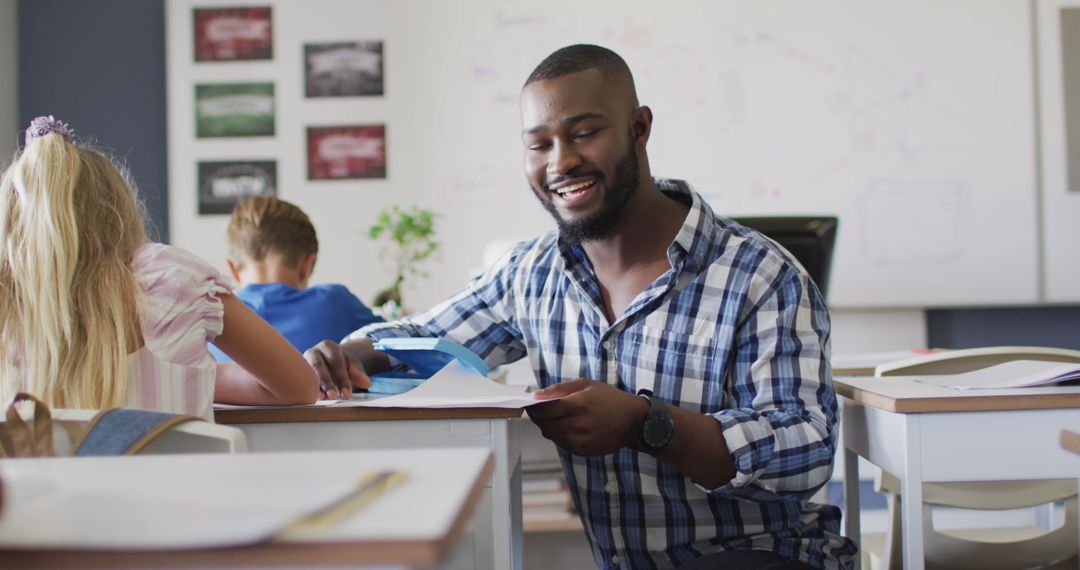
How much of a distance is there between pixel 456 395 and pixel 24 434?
0.64 m

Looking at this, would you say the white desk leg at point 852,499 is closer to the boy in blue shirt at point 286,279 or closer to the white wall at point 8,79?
the boy in blue shirt at point 286,279

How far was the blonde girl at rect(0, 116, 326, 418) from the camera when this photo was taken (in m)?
1.15

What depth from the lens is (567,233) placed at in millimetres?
1523

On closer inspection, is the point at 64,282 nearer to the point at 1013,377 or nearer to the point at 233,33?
the point at 1013,377

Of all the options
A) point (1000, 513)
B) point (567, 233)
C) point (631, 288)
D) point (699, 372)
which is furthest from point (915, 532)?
point (1000, 513)

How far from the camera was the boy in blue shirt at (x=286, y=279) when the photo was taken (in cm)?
217

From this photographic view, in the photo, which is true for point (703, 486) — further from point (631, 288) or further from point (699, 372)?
point (631, 288)

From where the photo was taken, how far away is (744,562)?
1253 millimetres

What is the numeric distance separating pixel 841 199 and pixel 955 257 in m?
0.52

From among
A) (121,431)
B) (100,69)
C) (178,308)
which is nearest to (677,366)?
(178,308)

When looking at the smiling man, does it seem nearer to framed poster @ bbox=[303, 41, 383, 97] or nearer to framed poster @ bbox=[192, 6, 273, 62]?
framed poster @ bbox=[303, 41, 383, 97]

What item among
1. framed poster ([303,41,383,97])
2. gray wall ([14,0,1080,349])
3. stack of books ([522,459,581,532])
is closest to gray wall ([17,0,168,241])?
gray wall ([14,0,1080,349])

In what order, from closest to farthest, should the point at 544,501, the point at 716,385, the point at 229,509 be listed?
1. the point at 229,509
2. the point at 716,385
3. the point at 544,501

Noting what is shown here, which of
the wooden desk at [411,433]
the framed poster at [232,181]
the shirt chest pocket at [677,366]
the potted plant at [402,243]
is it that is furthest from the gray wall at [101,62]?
the shirt chest pocket at [677,366]
